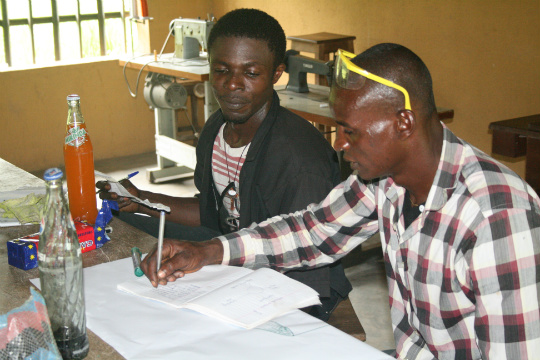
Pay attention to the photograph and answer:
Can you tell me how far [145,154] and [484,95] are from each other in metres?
3.12

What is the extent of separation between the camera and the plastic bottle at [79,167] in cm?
168

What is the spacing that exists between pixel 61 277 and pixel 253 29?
122 centimetres

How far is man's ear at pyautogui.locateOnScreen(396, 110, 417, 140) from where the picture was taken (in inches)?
50.7

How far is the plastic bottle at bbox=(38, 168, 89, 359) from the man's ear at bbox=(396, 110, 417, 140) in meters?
0.64

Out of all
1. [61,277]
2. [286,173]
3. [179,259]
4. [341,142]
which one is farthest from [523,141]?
[61,277]

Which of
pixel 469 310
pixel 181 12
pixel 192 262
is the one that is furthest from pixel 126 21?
pixel 469 310

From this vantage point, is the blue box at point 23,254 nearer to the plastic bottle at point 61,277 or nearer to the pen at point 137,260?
→ the pen at point 137,260

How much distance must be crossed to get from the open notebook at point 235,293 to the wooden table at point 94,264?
0.61ft

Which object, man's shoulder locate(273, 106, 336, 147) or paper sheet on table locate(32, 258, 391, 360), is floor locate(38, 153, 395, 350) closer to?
man's shoulder locate(273, 106, 336, 147)

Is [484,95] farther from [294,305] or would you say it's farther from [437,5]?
[294,305]

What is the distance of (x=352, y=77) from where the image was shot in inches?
52.2

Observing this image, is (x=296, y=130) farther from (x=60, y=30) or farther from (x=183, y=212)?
(x=60, y=30)

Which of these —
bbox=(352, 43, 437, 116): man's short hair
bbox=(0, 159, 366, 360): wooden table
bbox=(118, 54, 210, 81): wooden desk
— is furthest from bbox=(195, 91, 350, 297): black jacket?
bbox=(118, 54, 210, 81): wooden desk

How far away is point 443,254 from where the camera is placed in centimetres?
126
